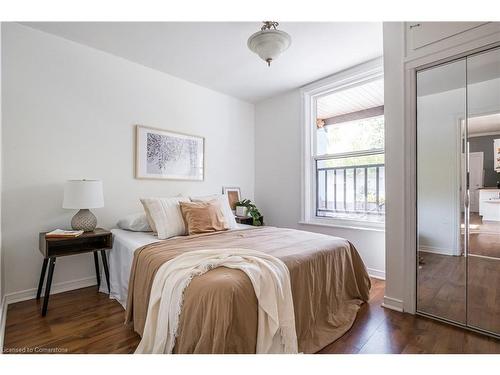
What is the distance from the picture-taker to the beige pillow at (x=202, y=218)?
8.40 feet

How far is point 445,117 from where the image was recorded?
2.03 metres

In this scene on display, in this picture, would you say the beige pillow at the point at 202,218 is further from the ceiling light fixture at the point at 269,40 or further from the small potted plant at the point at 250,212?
the ceiling light fixture at the point at 269,40

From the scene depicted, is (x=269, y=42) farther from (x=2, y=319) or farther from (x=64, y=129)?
(x=2, y=319)

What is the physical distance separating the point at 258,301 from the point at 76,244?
76.0 inches

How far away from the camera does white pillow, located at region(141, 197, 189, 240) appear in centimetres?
245

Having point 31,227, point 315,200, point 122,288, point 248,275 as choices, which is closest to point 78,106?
point 31,227

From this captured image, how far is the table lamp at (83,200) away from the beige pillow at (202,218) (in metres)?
0.78

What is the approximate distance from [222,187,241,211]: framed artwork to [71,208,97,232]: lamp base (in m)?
1.88

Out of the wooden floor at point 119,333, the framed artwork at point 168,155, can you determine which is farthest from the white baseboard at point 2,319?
the framed artwork at point 168,155

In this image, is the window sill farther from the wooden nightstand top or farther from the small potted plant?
the wooden nightstand top

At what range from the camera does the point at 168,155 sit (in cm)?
329

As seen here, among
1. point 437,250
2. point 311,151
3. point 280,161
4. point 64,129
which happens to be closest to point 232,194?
point 280,161
